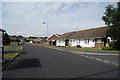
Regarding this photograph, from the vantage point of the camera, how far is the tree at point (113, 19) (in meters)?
20.6

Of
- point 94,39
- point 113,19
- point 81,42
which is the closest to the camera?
point 113,19

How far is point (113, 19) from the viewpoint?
21438mm

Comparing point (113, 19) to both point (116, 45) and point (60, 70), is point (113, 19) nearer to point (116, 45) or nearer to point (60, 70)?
point (116, 45)

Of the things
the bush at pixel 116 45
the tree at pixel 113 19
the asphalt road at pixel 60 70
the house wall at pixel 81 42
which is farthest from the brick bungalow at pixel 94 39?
the asphalt road at pixel 60 70

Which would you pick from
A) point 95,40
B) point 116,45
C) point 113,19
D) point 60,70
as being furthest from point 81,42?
point 60,70

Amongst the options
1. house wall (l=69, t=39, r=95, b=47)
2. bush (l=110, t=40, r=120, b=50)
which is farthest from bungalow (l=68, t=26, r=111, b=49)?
bush (l=110, t=40, r=120, b=50)

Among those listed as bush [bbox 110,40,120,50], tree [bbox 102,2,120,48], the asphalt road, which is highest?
tree [bbox 102,2,120,48]

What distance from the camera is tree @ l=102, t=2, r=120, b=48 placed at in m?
20.6

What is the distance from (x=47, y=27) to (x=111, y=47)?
2791 cm

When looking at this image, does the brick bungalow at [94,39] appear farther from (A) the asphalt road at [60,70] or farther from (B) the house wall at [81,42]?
(A) the asphalt road at [60,70]

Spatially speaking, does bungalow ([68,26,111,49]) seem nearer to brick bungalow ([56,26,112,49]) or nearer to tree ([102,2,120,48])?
brick bungalow ([56,26,112,49])

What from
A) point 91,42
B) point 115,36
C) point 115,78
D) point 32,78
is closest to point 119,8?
point 115,36

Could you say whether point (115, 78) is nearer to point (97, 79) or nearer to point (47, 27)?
point (97, 79)

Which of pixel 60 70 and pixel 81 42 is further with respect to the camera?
pixel 81 42
